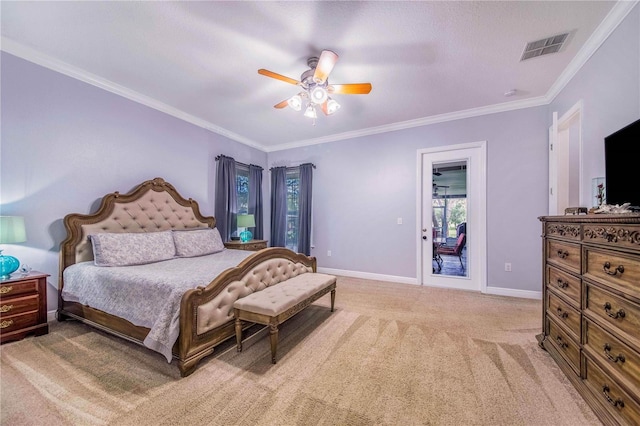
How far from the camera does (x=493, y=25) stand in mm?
2086

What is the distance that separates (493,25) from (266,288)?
10.3 feet

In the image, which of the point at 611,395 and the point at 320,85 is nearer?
the point at 611,395

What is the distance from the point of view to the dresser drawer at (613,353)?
1165 millimetres

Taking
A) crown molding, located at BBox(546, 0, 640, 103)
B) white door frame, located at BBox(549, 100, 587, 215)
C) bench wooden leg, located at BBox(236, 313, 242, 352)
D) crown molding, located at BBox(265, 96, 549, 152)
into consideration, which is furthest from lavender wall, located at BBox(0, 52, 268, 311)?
white door frame, located at BBox(549, 100, 587, 215)

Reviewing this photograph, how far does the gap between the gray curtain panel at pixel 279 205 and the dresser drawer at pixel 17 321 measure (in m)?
3.60

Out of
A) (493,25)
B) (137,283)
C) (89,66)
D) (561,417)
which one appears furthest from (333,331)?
(89,66)

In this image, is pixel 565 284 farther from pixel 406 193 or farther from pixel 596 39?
pixel 406 193

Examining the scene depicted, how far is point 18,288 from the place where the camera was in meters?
2.23

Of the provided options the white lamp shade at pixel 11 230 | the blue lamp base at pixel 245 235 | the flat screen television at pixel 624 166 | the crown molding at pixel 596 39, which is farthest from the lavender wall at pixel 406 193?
the white lamp shade at pixel 11 230

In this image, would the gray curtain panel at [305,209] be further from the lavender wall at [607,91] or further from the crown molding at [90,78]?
the lavender wall at [607,91]

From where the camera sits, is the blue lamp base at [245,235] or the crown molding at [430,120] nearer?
the crown molding at [430,120]

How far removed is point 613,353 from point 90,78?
522 cm

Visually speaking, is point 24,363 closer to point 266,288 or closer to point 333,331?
point 266,288

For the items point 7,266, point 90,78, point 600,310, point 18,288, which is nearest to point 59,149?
point 90,78
